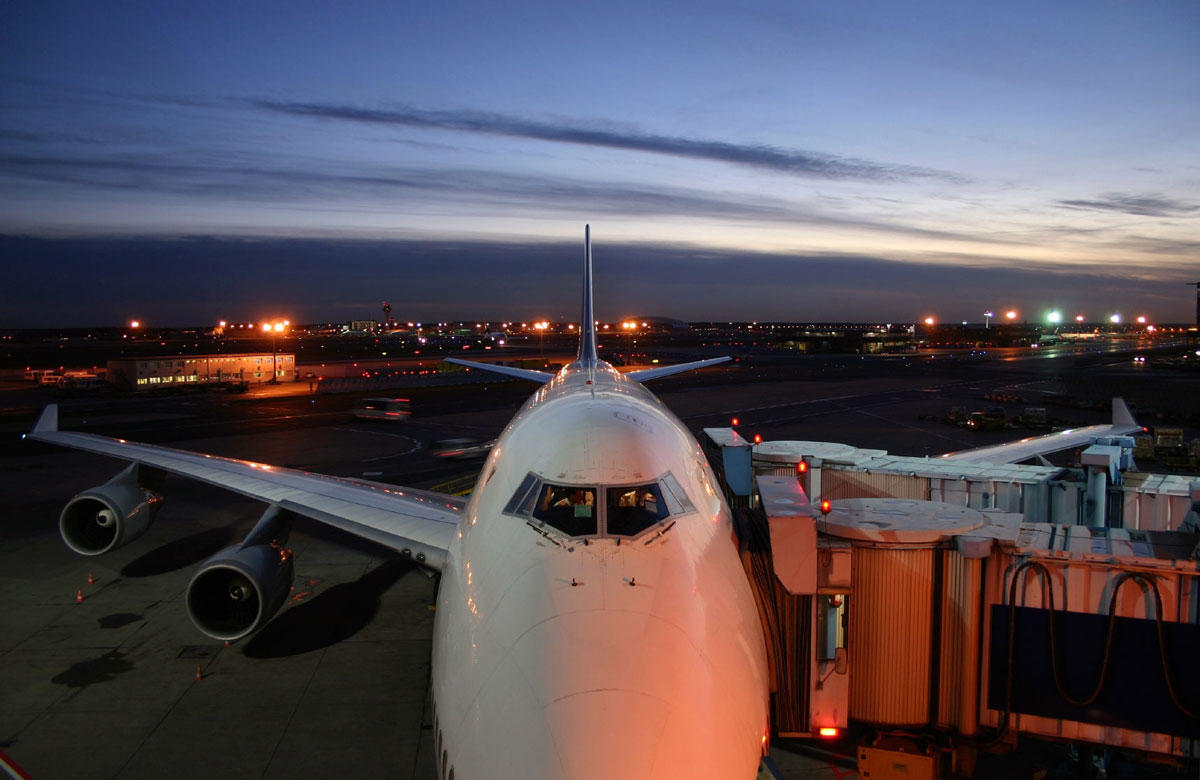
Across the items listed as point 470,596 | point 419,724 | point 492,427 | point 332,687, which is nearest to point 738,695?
point 470,596

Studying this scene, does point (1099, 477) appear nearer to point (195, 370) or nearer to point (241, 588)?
point (241, 588)

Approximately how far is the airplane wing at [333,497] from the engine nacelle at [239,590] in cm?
110

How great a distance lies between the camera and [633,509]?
24.2 ft

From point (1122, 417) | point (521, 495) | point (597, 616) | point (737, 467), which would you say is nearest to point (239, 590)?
point (521, 495)

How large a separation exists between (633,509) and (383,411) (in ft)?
140

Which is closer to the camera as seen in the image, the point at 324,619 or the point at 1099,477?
the point at 1099,477

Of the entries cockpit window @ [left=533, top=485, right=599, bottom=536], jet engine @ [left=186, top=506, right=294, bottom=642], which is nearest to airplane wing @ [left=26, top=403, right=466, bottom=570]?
jet engine @ [left=186, top=506, right=294, bottom=642]

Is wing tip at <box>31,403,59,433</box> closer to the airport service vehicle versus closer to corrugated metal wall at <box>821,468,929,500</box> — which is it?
corrugated metal wall at <box>821,468,929,500</box>

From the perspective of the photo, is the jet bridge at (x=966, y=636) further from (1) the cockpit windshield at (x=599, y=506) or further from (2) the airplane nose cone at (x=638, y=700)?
(2) the airplane nose cone at (x=638, y=700)

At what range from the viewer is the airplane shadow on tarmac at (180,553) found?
1864 cm

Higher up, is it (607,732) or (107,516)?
(607,732)

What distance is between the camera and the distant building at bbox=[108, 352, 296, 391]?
65.7m


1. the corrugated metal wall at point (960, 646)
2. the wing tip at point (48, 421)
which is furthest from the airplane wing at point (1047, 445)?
the wing tip at point (48, 421)

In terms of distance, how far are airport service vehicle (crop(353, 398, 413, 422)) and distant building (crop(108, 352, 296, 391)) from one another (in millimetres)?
28683
